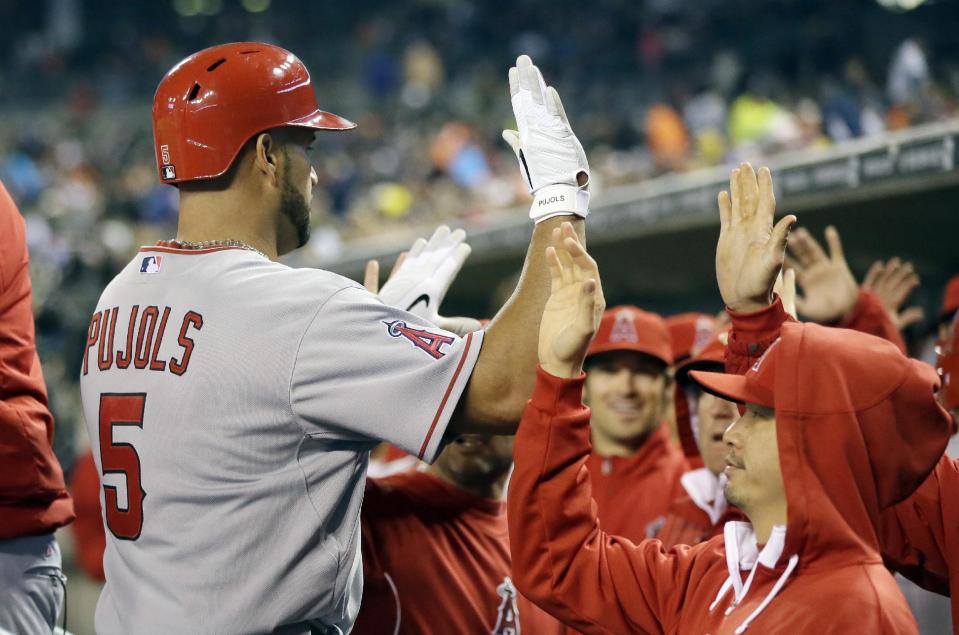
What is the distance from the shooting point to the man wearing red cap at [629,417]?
3.75 metres

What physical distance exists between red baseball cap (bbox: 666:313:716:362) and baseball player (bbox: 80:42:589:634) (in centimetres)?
211

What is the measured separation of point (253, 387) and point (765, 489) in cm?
85

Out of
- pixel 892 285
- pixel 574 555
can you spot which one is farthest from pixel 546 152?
pixel 892 285

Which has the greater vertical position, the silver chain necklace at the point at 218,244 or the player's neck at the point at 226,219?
the player's neck at the point at 226,219

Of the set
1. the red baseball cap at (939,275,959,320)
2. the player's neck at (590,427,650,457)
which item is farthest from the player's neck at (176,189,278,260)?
the red baseball cap at (939,275,959,320)

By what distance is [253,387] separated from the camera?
6.18 ft

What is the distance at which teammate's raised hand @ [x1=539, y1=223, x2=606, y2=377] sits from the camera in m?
1.84

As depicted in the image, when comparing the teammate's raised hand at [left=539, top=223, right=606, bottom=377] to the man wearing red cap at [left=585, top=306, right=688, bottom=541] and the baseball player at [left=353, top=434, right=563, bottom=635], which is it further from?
the man wearing red cap at [left=585, top=306, right=688, bottom=541]

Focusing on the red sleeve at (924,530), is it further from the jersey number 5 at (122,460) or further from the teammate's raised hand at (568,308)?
the jersey number 5 at (122,460)

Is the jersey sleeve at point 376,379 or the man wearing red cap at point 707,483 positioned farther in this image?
the man wearing red cap at point 707,483

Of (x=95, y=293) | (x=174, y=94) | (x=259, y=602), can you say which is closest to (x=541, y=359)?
(x=259, y=602)

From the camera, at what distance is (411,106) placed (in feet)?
45.8

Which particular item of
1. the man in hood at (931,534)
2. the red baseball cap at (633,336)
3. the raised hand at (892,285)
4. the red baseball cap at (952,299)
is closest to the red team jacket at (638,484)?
the red baseball cap at (633,336)

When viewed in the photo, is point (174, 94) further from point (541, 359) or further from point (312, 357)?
point (541, 359)
